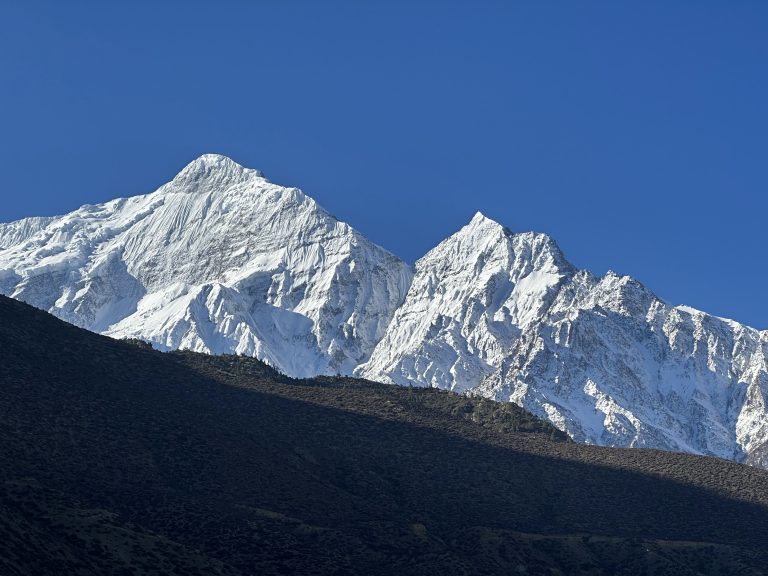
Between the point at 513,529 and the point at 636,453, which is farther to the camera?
the point at 636,453

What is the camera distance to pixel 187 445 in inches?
6053

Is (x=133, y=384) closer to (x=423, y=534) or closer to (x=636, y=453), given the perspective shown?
(x=423, y=534)

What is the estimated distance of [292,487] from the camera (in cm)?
14850

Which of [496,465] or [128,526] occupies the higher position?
[496,465]

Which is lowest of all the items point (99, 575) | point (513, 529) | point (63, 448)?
point (99, 575)

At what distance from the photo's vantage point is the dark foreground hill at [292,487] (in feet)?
392

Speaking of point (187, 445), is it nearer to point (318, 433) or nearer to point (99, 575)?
point (318, 433)

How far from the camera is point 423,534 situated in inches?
5531

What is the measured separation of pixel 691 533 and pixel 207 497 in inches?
2174

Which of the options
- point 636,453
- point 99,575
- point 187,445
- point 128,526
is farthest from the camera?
point 636,453

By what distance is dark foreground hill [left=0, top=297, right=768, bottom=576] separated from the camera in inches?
4707

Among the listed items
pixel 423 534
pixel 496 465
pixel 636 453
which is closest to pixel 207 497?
pixel 423 534

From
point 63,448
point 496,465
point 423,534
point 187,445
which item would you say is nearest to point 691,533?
point 496,465

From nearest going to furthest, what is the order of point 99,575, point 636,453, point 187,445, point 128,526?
1. point 99,575
2. point 128,526
3. point 187,445
4. point 636,453
